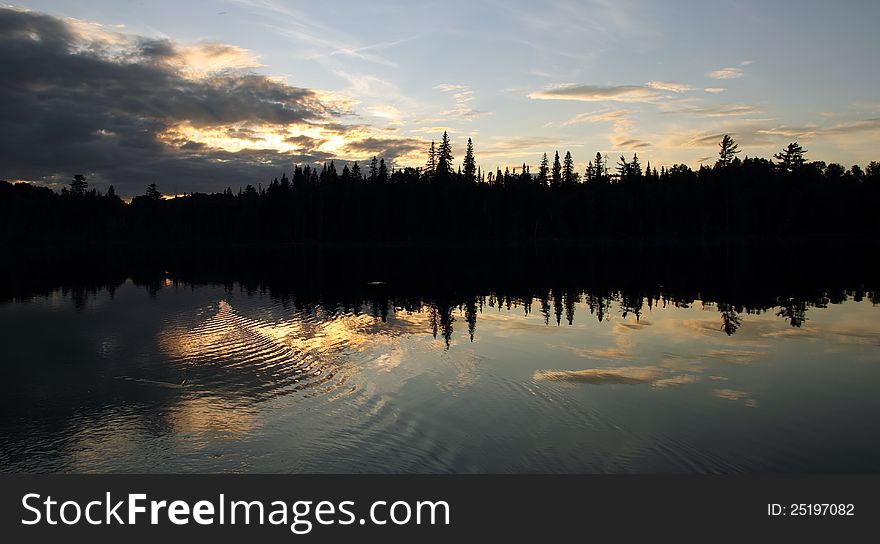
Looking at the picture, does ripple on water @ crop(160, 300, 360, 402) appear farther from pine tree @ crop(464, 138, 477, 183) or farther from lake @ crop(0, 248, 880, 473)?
pine tree @ crop(464, 138, 477, 183)

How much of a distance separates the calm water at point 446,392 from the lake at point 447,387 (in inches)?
2.5

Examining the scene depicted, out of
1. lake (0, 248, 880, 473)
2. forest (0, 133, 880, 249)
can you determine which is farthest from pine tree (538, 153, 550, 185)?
lake (0, 248, 880, 473)

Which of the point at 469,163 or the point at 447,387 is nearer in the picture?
the point at 447,387

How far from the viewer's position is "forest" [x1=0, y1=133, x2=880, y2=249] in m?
Answer: 130

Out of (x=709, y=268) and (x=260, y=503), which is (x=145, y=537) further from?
(x=709, y=268)

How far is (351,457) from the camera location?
33.2 feet

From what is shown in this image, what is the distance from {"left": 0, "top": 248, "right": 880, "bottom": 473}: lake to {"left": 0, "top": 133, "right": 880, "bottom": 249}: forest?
346 ft

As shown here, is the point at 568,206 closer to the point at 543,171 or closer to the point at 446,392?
the point at 543,171

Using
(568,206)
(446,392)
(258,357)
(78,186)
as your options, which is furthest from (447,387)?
(78,186)

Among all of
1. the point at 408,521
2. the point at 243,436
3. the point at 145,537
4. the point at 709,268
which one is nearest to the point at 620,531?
the point at 408,521

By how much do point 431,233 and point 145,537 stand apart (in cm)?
13289

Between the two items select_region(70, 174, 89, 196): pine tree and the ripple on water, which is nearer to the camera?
the ripple on water

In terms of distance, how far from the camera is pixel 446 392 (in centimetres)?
1439

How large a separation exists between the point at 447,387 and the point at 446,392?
0.50 meters
